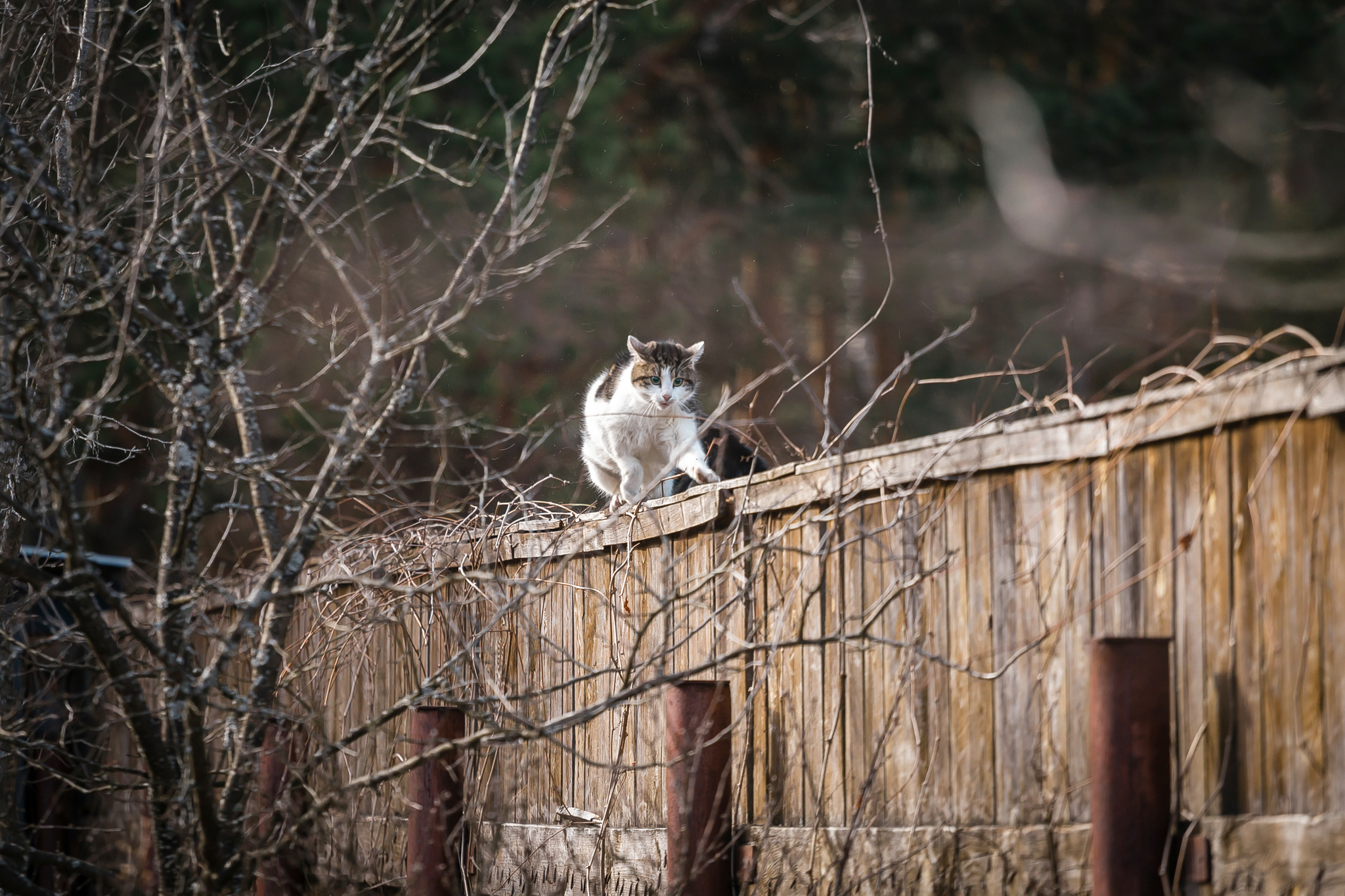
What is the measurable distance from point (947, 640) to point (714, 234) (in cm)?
1083

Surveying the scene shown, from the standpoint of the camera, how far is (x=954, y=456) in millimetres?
2707

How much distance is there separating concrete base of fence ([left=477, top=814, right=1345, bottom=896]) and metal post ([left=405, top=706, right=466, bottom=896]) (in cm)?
15

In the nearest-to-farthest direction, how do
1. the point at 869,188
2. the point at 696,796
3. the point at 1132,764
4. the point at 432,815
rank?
1. the point at 1132,764
2. the point at 696,796
3. the point at 432,815
4. the point at 869,188

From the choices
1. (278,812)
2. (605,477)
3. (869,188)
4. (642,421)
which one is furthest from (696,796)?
(869,188)

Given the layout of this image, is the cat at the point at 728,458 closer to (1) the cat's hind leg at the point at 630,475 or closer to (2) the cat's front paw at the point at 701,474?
(1) the cat's hind leg at the point at 630,475

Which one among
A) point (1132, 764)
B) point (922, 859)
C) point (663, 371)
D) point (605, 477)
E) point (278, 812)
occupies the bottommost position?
point (278, 812)

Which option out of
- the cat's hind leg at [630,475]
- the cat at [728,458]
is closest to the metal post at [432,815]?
the cat's hind leg at [630,475]

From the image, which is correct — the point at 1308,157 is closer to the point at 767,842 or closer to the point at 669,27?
the point at 669,27

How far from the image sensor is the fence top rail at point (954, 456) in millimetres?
2023

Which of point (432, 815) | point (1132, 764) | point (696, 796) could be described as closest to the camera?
point (1132, 764)

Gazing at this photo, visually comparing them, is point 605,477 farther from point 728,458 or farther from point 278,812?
point 278,812

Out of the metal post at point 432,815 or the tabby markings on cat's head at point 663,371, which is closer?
the metal post at point 432,815

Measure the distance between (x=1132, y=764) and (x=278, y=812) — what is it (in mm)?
3389

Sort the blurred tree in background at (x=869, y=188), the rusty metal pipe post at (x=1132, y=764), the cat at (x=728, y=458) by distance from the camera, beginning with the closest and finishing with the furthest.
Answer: the rusty metal pipe post at (x=1132, y=764) < the cat at (x=728, y=458) < the blurred tree in background at (x=869, y=188)
